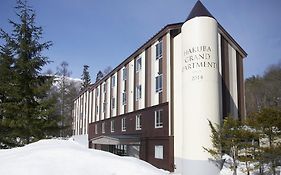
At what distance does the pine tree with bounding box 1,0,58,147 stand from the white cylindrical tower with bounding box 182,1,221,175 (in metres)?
11.8

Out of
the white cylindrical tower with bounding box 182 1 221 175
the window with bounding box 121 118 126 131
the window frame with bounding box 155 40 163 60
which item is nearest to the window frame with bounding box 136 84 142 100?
the window with bounding box 121 118 126 131

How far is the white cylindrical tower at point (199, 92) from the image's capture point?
65.4 feet

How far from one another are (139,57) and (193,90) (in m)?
13.7

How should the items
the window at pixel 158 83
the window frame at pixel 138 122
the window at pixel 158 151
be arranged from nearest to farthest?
1. the window at pixel 158 151
2. the window at pixel 158 83
3. the window frame at pixel 138 122

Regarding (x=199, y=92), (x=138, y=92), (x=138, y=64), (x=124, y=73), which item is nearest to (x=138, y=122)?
(x=138, y=92)

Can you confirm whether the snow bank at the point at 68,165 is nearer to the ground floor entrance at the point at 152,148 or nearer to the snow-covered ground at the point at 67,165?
the snow-covered ground at the point at 67,165

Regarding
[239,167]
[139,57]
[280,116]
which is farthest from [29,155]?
[139,57]

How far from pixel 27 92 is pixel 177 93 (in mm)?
12450

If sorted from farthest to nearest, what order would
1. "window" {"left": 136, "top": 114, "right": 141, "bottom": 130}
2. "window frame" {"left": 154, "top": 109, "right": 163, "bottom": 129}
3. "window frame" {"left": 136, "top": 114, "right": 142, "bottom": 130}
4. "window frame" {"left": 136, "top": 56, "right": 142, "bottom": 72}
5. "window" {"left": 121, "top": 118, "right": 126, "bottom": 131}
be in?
1. "window" {"left": 121, "top": 118, "right": 126, "bottom": 131}
2. "window frame" {"left": 136, "top": 56, "right": 142, "bottom": 72}
3. "window" {"left": 136, "top": 114, "right": 141, "bottom": 130}
4. "window frame" {"left": 136, "top": 114, "right": 142, "bottom": 130}
5. "window frame" {"left": 154, "top": 109, "right": 163, "bottom": 129}

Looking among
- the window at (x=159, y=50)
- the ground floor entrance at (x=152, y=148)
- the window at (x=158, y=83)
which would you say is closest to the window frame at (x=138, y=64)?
the window at (x=159, y=50)

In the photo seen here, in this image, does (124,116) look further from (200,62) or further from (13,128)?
(200,62)

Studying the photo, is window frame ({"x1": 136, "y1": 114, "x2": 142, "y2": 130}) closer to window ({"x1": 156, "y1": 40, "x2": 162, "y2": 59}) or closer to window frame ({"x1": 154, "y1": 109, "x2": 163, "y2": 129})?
window frame ({"x1": 154, "y1": 109, "x2": 163, "y2": 129})

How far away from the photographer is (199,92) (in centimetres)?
2034

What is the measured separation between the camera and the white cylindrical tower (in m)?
19.9
